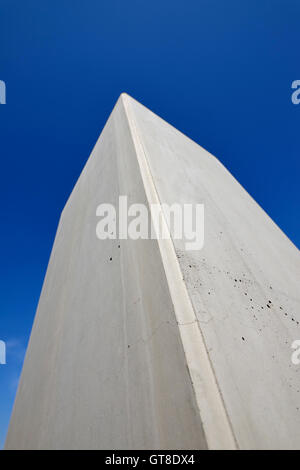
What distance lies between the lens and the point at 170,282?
66 centimetres

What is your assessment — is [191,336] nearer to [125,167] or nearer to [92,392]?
[92,392]

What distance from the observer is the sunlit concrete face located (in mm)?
499

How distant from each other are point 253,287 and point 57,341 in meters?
1.09

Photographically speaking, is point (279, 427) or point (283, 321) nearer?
point (279, 427)

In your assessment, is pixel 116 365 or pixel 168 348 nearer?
pixel 168 348

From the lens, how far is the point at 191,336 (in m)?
0.56

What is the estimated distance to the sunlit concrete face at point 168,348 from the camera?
0.50 m

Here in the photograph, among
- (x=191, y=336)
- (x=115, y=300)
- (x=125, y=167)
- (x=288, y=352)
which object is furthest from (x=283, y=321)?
(x=125, y=167)

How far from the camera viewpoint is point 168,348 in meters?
0.58

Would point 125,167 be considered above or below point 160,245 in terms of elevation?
above
